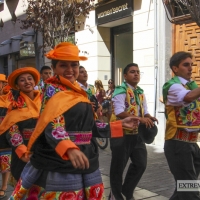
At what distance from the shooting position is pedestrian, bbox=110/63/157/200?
470 cm

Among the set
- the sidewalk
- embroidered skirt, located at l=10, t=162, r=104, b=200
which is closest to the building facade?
the sidewalk

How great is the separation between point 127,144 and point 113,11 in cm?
738

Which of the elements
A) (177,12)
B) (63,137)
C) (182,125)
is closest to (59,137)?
(63,137)

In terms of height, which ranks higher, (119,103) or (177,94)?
(177,94)

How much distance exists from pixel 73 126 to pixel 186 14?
22.4 ft

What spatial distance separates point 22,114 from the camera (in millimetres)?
4270

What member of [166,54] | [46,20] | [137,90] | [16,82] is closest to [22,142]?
[16,82]

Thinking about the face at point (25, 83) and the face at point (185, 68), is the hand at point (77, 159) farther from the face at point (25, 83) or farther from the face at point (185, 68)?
the face at point (25, 83)

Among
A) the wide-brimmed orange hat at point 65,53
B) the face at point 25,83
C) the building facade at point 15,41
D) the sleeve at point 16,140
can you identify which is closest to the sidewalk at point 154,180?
the sleeve at point 16,140

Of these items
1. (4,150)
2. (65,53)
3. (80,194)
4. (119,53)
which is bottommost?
(4,150)

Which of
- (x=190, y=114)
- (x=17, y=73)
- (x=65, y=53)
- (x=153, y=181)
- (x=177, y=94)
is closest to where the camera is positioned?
(x=65, y=53)

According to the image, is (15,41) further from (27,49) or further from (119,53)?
(119,53)

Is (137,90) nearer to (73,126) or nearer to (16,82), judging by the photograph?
(16,82)

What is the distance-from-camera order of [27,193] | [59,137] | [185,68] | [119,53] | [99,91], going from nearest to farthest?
[59,137], [27,193], [185,68], [99,91], [119,53]
